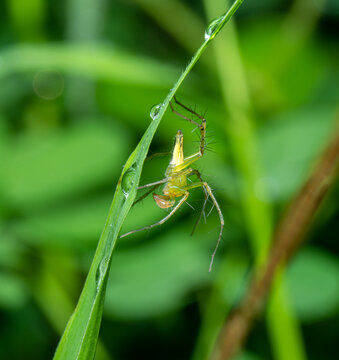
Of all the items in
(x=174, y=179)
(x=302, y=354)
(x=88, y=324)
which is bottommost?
(x=88, y=324)

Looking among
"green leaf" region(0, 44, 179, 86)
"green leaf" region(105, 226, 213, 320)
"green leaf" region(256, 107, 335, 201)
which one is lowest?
"green leaf" region(105, 226, 213, 320)

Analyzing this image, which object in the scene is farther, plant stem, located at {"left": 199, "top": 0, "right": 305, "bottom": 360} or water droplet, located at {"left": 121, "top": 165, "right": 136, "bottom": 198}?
plant stem, located at {"left": 199, "top": 0, "right": 305, "bottom": 360}

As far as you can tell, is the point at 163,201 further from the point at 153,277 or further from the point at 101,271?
the point at 153,277

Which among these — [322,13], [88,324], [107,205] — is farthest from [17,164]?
[322,13]

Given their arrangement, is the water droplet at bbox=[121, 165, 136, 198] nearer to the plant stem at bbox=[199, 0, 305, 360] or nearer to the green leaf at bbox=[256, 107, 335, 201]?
the plant stem at bbox=[199, 0, 305, 360]

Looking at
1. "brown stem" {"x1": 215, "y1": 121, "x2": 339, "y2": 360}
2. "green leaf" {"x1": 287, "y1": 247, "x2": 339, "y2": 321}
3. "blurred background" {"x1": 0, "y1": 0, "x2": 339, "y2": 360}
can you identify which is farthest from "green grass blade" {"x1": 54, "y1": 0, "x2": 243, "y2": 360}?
"green leaf" {"x1": 287, "y1": 247, "x2": 339, "y2": 321}

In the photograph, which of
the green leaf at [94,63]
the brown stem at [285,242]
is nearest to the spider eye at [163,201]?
the brown stem at [285,242]

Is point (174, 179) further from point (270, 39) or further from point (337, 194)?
point (270, 39)
